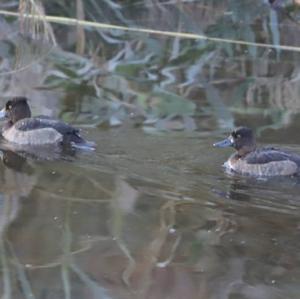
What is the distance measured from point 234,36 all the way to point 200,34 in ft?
2.16

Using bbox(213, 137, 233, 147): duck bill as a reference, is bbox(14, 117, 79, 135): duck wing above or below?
above

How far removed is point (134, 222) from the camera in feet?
23.9

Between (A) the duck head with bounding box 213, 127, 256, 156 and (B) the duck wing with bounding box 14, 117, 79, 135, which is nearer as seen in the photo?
(A) the duck head with bounding box 213, 127, 256, 156

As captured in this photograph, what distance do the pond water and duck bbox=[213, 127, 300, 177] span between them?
13cm

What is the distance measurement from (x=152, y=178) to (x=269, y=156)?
1.04 metres

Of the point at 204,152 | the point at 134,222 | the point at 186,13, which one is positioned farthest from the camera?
the point at 186,13

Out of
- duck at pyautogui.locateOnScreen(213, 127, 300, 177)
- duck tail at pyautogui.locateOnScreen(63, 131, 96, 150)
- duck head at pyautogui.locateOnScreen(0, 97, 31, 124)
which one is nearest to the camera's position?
duck at pyautogui.locateOnScreen(213, 127, 300, 177)


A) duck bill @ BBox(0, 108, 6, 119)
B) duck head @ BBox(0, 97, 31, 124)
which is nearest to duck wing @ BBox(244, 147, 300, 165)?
duck head @ BBox(0, 97, 31, 124)

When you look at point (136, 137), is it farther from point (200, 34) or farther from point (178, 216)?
point (200, 34)

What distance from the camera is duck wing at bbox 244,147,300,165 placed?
28.4 feet

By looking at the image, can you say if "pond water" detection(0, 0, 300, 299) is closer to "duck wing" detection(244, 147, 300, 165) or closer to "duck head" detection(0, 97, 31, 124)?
"duck wing" detection(244, 147, 300, 165)

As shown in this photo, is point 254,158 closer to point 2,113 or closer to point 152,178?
point 152,178

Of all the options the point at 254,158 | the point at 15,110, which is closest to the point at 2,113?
the point at 15,110

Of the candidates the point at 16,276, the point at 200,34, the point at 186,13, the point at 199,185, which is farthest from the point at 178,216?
the point at 186,13
